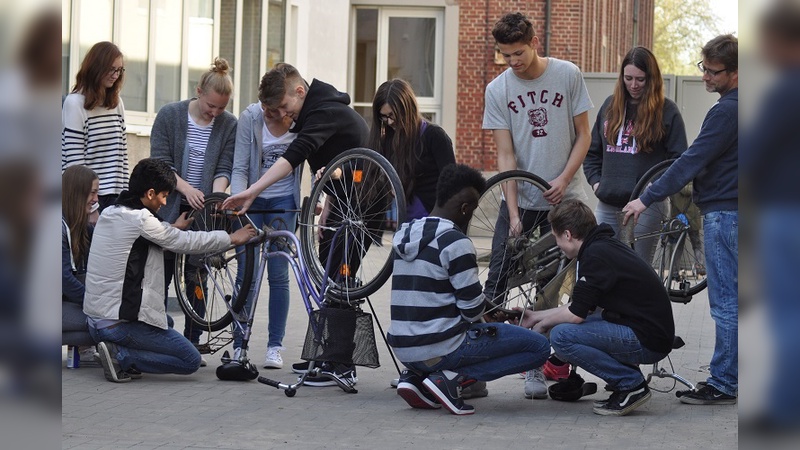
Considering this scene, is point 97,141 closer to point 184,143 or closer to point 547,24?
point 184,143

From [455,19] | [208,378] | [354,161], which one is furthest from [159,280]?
[455,19]

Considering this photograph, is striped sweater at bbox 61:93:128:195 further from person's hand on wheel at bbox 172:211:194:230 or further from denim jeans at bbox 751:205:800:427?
denim jeans at bbox 751:205:800:427

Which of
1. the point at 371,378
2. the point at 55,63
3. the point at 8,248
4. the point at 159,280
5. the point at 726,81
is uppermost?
the point at 726,81

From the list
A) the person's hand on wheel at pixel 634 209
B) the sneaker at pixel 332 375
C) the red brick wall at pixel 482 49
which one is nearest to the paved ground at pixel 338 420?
the sneaker at pixel 332 375

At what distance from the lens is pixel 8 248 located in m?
1.29

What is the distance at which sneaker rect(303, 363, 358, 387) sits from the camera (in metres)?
6.88

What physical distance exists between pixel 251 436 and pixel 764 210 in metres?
4.42

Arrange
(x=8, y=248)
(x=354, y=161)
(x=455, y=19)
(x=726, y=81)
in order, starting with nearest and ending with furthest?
(x=8, y=248) < (x=726, y=81) < (x=354, y=161) < (x=455, y=19)

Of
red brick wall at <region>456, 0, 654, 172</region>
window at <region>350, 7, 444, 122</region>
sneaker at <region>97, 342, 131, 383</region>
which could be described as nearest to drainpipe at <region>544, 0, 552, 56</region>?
red brick wall at <region>456, 0, 654, 172</region>

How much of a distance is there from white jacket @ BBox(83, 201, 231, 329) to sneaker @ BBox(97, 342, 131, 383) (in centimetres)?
21

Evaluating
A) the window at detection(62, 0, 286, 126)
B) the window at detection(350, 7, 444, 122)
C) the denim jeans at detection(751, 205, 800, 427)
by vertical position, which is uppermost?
the window at detection(350, 7, 444, 122)

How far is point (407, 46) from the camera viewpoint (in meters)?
26.5

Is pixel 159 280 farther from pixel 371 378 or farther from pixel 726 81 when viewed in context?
pixel 726 81

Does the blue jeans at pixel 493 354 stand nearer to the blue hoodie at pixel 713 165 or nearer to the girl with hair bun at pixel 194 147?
the blue hoodie at pixel 713 165
